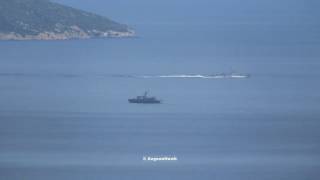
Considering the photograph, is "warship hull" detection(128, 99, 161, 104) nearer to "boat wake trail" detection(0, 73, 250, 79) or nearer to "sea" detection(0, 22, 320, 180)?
"sea" detection(0, 22, 320, 180)

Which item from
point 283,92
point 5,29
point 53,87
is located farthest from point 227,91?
point 5,29

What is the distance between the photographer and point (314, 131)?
31750 millimetres

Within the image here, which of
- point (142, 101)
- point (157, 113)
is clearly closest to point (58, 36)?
point (142, 101)

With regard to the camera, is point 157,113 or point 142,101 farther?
point 142,101

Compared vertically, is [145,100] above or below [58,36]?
below

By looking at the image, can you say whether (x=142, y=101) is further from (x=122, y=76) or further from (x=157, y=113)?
(x=122, y=76)

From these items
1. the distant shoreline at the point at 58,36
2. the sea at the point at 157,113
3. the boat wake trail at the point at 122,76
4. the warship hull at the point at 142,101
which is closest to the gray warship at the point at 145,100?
the warship hull at the point at 142,101

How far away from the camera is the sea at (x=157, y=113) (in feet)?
85.3

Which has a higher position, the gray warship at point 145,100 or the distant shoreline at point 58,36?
the distant shoreline at point 58,36

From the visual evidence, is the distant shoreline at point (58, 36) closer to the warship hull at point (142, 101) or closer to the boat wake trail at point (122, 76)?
the boat wake trail at point (122, 76)

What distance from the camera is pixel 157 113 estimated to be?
35750mm

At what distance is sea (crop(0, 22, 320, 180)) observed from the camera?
26.0 m

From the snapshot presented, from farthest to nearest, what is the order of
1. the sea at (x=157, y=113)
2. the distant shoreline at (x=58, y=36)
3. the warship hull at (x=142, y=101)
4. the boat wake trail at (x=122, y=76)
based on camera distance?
the distant shoreline at (x=58, y=36), the boat wake trail at (x=122, y=76), the warship hull at (x=142, y=101), the sea at (x=157, y=113)

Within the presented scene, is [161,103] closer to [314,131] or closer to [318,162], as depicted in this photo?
[314,131]
